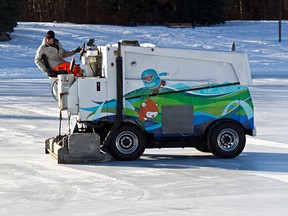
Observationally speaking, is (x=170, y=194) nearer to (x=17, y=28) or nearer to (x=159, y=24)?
(x=17, y=28)

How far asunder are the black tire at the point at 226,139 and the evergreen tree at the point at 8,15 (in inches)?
1222

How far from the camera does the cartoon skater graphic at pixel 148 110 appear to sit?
11453mm

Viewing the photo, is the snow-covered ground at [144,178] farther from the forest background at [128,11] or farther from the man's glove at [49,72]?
the forest background at [128,11]

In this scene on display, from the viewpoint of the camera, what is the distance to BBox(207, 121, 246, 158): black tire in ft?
38.1

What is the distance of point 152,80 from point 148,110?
39cm

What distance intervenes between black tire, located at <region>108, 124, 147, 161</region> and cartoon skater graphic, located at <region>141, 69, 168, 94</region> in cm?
56

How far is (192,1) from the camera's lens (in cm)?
4956

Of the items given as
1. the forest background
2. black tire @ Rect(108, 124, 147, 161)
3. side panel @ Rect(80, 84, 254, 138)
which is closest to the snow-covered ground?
black tire @ Rect(108, 124, 147, 161)

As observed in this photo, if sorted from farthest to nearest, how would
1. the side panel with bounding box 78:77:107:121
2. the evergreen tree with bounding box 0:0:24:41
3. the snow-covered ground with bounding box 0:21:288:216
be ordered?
the evergreen tree with bounding box 0:0:24:41 → the side panel with bounding box 78:77:107:121 → the snow-covered ground with bounding box 0:21:288:216

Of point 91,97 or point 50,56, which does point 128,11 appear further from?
point 91,97

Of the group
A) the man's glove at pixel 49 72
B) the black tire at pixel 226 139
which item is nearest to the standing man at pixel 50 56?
the man's glove at pixel 49 72

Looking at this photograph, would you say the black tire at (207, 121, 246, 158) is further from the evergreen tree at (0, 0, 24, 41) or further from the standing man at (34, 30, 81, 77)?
the evergreen tree at (0, 0, 24, 41)

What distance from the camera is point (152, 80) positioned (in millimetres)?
11469

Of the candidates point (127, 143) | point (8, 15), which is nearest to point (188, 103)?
point (127, 143)
